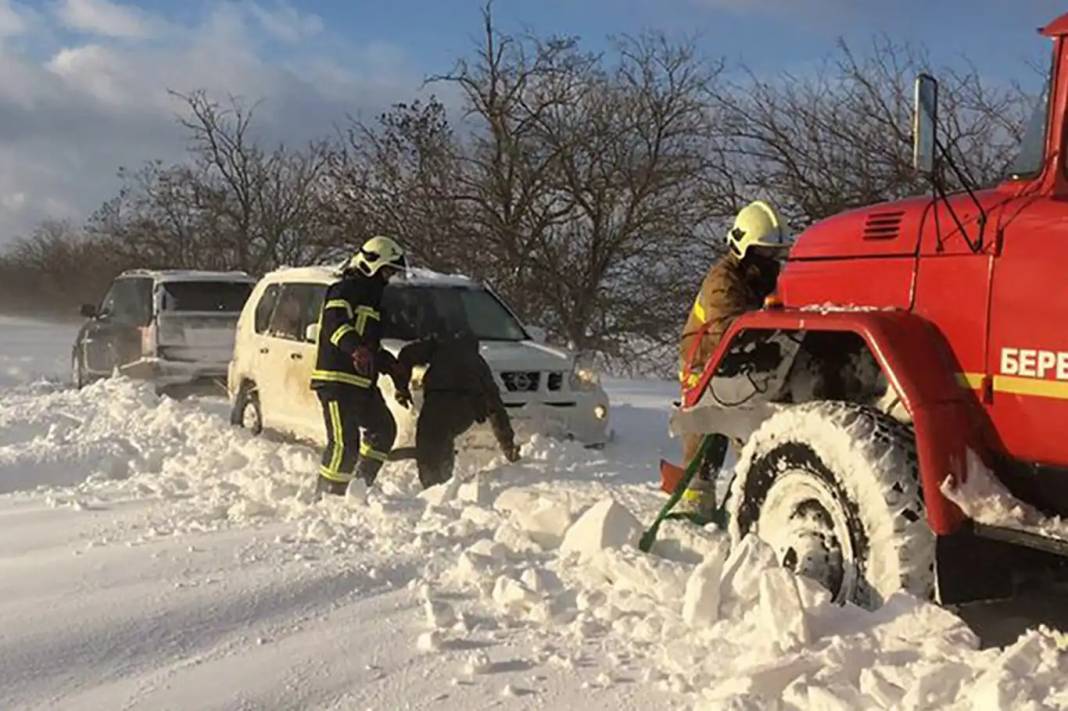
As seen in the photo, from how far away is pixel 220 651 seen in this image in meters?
4.04

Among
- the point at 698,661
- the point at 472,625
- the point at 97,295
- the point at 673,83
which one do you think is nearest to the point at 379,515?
the point at 472,625

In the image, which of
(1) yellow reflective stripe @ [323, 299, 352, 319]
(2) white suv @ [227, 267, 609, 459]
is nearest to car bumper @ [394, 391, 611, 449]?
(2) white suv @ [227, 267, 609, 459]

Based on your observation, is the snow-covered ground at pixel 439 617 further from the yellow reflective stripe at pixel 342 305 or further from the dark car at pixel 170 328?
the dark car at pixel 170 328

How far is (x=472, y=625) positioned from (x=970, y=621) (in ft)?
6.22

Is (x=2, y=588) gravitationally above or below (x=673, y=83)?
below

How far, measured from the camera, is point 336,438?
7.25 m

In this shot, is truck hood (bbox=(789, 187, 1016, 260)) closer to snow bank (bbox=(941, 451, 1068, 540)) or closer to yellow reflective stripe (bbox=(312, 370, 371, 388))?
snow bank (bbox=(941, 451, 1068, 540))

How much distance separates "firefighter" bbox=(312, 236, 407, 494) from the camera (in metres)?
7.24

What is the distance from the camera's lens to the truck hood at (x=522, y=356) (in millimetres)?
8852

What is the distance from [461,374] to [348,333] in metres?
0.98

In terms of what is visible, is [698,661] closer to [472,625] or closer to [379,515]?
[472,625]

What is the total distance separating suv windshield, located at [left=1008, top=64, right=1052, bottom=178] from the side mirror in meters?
0.46

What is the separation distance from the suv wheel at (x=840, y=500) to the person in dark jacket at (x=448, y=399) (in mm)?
3421

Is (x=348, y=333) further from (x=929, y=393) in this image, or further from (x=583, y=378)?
(x=929, y=393)
